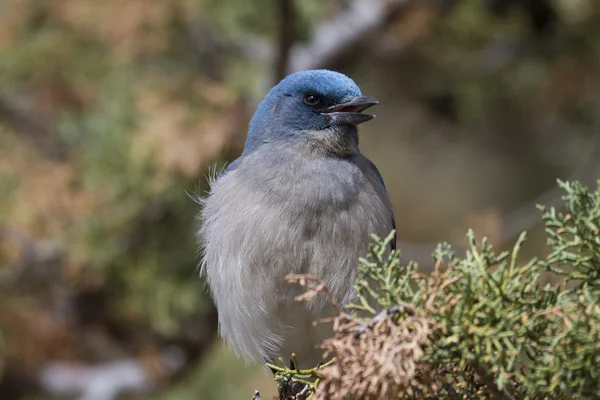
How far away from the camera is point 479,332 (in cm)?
179

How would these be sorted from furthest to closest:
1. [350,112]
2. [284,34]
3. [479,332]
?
[284,34] < [350,112] < [479,332]

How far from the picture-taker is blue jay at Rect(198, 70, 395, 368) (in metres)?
3.20

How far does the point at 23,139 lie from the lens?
5891 millimetres

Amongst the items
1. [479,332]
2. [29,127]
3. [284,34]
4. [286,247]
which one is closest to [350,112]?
[286,247]

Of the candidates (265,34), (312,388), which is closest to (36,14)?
(265,34)

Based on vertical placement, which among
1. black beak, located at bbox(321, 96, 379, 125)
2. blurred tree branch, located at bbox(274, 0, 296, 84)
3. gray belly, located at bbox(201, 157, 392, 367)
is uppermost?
blurred tree branch, located at bbox(274, 0, 296, 84)

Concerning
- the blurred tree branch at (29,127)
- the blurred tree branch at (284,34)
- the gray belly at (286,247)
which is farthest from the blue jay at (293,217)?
the blurred tree branch at (29,127)

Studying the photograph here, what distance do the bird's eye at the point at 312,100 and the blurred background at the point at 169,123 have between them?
1.01 meters

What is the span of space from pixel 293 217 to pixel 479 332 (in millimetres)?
1503

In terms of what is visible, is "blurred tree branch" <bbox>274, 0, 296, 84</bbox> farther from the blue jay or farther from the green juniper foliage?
the green juniper foliage

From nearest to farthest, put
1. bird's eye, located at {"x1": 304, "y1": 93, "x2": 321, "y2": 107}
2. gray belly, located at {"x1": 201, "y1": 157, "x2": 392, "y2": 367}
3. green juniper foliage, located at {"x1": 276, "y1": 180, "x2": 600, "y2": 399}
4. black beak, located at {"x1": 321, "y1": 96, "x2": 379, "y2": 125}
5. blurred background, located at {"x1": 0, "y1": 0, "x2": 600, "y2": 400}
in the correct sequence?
green juniper foliage, located at {"x1": 276, "y1": 180, "x2": 600, "y2": 399} < gray belly, located at {"x1": 201, "y1": 157, "x2": 392, "y2": 367} < black beak, located at {"x1": 321, "y1": 96, "x2": 379, "y2": 125} < bird's eye, located at {"x1": 304, "y1": 93, "x2": 321, "y2": 107} < blurred background, located at {"x1": 0, "y1": 0, "x2": 600, "y2": 400}

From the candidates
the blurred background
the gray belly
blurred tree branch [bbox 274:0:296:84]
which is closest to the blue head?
the gray belly

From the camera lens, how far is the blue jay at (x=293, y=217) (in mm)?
3203

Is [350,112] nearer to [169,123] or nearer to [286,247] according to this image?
[286,247]
